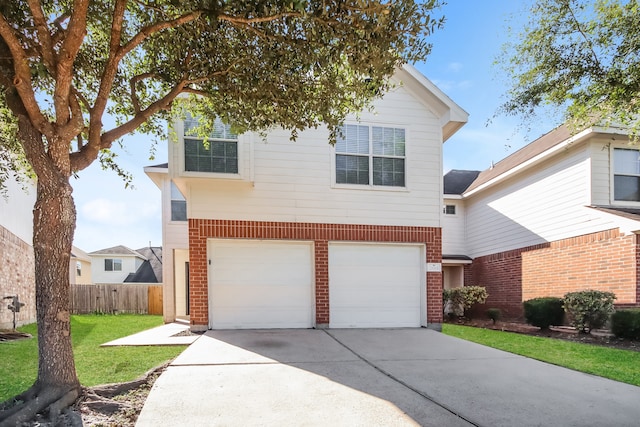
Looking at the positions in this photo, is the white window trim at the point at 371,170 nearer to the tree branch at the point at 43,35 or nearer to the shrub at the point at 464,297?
the shrub at the point at 464,297

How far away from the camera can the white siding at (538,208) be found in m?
10.1

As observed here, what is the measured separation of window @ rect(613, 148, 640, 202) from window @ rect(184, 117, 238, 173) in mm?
10506

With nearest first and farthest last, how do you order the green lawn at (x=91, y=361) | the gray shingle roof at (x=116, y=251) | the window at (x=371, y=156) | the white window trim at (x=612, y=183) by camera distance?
1. the green lawn at (x=91, y=361)
2. the window at (x=371, y=156)
3. the white window trim at (x=612, y=183)
4. the gray shingle roof at (x=116, y=251)

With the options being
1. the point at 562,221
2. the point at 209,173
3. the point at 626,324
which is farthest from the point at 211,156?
the point at 562,221

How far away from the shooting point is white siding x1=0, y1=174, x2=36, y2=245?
10648 mm

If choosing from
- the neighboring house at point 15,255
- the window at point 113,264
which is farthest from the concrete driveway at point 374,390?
the window at point 113,264

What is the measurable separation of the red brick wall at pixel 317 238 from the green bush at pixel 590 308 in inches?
125

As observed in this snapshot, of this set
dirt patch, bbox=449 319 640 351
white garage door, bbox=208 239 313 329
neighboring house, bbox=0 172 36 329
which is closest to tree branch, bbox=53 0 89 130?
white garage door, bbox=208 239 313 329

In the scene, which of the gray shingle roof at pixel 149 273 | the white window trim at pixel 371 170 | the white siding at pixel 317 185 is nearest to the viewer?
the white siding at pixel 317 185

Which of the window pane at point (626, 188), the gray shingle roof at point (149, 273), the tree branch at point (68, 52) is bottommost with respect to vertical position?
the gray shingle roof at point (149, 273)

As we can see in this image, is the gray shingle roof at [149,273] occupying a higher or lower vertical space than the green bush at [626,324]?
lower

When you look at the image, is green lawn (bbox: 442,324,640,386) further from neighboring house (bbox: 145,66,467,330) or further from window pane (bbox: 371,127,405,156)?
window pane (bbox: 371,127,405,156)

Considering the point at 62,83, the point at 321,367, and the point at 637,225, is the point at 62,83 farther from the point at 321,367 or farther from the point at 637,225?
the point at 637,225

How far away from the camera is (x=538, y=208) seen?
11656 millimetres
